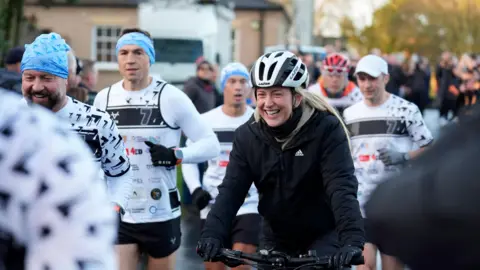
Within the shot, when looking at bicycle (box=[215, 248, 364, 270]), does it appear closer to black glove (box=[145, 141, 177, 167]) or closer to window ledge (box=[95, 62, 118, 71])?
black glove (box=[145, 141, 177, 167])

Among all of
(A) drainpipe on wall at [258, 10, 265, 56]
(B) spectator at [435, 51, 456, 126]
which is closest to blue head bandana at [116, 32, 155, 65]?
(B) spectator at [435, 51, 456, 126]

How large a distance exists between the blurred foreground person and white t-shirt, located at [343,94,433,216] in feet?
18.4

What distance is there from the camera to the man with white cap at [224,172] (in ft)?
23.9

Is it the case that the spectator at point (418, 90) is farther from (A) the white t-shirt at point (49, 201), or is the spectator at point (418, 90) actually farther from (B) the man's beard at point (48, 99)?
(A) the white t-shirt at point (49, 201)

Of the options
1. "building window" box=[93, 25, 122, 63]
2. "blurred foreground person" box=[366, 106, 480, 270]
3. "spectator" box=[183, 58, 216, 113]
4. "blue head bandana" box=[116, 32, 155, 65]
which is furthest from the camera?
"building window" box=[93, 25, 122, 63]

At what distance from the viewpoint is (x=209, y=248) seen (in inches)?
187

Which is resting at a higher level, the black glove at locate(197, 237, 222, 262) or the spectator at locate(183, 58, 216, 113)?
the spectator at locate(183, 58, 216, 113)

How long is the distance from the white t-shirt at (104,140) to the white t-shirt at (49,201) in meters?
2.93

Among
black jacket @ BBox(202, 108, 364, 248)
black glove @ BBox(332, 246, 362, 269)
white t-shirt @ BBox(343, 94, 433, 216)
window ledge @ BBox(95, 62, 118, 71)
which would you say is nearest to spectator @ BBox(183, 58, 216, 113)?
white t-shirt @ BBox(343, 94, 433, 216)

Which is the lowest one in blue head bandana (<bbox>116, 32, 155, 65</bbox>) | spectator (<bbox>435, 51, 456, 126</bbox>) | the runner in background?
spectator (<bbox>435, 51, 456, 126</bbox>)

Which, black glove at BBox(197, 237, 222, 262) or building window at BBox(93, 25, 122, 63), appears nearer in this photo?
black glove at BBox(197, 237, 222, 262)

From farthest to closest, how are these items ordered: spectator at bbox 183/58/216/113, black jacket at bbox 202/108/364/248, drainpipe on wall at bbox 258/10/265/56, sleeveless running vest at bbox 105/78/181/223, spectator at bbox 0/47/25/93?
drainpipe on wall at bbox 258/10/265/56, spectator at bbox 183/58/216/113, spectator at bbox 0/47/25/93, sleeveless running vest at bbox 105/78/181/223, black jacket at bbox 202/108/364/248

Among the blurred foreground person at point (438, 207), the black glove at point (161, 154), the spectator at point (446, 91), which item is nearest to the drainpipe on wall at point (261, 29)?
the spectator at point (446, 91)

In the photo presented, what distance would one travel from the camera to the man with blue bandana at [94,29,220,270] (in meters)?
6.36
